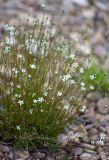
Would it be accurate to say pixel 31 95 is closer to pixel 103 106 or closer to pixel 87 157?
pixel 87 157

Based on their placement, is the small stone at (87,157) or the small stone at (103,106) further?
the small stone at (103,106)

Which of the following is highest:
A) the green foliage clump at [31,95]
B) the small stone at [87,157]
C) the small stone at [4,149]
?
the green foliage clump at [31,95]

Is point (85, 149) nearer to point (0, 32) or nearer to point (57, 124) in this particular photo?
point (57, 124)

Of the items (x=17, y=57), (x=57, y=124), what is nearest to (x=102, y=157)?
(x=57, y=124)

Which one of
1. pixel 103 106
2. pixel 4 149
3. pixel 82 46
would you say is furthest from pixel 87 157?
pixel 82 46

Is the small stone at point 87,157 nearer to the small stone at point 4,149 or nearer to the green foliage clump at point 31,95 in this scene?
the green foliage clump at point 31,95

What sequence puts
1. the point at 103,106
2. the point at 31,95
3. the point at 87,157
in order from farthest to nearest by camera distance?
the point at 103,106 < the point at 87,157 < the point at 31,95

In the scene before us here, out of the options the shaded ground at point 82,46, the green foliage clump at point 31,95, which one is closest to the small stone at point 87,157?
the shaded ground at point 82,46

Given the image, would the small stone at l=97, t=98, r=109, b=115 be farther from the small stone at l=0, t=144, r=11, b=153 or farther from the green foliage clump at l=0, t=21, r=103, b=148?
the small stone at l=0, t=144, r=11, b=153
